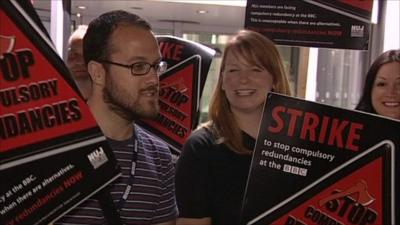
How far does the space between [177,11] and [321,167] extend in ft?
8.63

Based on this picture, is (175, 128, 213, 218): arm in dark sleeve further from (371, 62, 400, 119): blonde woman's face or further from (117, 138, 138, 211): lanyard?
(371, 62, 400, 119): blonde woman's face

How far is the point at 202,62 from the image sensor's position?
2355 mm

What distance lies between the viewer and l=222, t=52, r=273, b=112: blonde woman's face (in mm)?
1637

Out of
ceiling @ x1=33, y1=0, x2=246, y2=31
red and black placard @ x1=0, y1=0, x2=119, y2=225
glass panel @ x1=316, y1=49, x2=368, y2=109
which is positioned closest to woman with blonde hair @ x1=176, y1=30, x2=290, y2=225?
red and black placard @ x1=0, y1=0, x2=119, y2=225

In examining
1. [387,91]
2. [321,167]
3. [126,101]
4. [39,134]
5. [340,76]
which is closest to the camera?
[39,134]

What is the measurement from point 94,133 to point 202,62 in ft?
4.41

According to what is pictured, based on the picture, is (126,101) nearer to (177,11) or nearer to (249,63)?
(249,63)

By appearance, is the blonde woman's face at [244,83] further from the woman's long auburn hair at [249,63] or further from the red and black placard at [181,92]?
the red and black placard at [181,92]

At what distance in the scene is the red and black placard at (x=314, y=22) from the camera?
7.49 feet

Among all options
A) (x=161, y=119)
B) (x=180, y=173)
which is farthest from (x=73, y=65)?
(x=180, y=173)

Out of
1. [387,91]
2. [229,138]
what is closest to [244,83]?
[229,138]

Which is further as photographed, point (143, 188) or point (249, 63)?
point (249, 63)

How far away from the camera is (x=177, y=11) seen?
383 centimetres

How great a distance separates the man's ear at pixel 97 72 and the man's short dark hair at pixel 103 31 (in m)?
0.01
